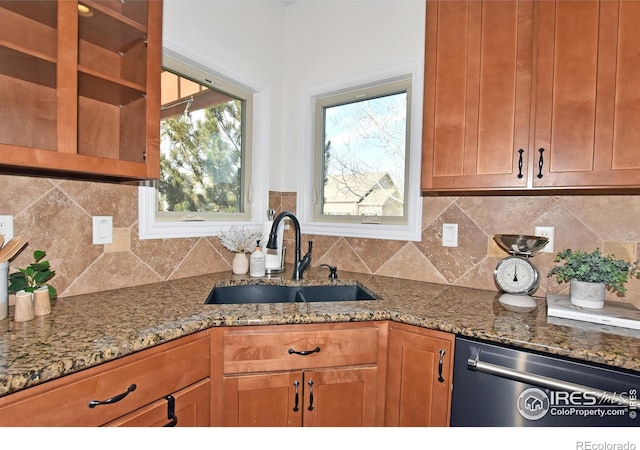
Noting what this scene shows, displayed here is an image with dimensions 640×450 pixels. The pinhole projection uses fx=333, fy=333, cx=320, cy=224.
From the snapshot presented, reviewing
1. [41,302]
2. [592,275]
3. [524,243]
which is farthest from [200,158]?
[592,275]

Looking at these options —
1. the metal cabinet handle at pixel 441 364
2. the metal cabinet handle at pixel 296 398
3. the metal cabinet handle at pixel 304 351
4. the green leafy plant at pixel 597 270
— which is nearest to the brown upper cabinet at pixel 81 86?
the metal cabinet handle at pixel 304 351

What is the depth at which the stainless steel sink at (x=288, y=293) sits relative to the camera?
174cm

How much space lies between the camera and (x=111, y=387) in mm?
897

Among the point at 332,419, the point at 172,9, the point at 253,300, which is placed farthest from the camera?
the point at 253,300

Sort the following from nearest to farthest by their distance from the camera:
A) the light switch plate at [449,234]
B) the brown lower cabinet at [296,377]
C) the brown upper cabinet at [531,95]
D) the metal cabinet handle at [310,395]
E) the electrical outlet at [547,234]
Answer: the brown lower cabinet at [296,377], the brown upper cabinet at [531,95], the metal cabinet handle at [310,395], the electrical outlet at [547,234], the light switch plate at [449,234]

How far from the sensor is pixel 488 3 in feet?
4.47

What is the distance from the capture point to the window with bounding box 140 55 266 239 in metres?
1.72

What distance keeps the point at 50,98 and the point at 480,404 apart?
178 cm

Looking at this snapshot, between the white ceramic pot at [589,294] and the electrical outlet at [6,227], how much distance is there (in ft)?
6.85

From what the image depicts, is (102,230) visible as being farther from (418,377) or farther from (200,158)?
(418,377)

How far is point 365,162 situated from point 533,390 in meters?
1.43

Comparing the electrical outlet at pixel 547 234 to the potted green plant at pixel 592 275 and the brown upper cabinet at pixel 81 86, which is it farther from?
the brown upper cabinet at pixel 81 86

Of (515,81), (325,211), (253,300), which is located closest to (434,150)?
A: (515,81)

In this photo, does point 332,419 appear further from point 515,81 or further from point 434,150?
point 515,81
